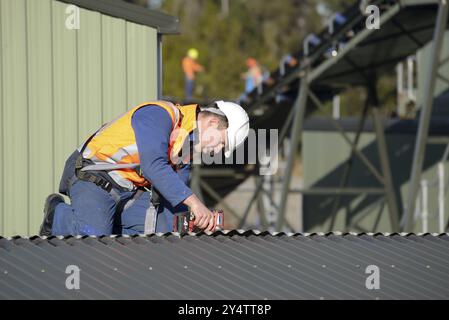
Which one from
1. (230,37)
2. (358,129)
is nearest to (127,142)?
(358,129)

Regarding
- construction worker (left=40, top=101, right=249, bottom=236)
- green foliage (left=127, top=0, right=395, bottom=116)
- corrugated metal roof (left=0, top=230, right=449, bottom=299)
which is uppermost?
green foliage (left=127, top=0, right=395, bottom=116)

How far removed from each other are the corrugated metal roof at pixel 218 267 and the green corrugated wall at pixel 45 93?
11.1ft

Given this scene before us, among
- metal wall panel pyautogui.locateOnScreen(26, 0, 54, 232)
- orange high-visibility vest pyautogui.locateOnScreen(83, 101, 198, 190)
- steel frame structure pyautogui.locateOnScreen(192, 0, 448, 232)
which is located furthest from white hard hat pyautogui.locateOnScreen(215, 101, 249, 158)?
steel frame structure pyautogui.locateOnScreen(192, 0, 448, 232)

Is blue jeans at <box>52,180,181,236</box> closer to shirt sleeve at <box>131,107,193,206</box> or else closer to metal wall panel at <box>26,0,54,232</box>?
shirt sleeve at <box>131,107,193,206</box>

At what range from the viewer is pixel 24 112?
895 cm

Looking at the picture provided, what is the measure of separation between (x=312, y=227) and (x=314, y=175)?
1160mm

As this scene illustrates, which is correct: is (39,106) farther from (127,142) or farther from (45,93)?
(127,142)

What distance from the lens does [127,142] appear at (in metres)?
7.51

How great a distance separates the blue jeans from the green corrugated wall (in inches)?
50.6

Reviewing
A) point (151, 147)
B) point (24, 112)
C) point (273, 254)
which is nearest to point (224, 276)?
point (273, 254)

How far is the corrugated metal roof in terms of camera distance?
5.20m

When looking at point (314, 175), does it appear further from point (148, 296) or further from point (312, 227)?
point (148, 296)

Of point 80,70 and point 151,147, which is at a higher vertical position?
point 80,70

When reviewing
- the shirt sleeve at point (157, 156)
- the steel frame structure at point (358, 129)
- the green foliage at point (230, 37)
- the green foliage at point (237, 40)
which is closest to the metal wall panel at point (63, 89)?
the shirt sleeve at point (157, 156)
